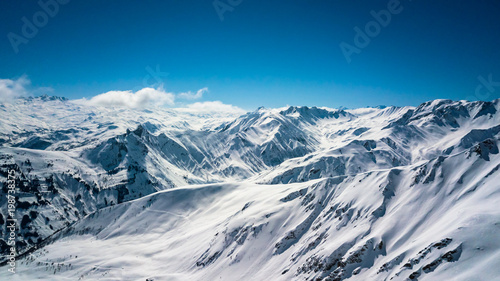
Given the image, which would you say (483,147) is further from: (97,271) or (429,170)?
(97,271)

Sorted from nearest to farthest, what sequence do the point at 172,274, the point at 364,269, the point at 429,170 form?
the point at 364,269, the point at 429,170, the point at 172,274

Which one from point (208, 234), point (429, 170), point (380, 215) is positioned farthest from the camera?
point (208, 234)

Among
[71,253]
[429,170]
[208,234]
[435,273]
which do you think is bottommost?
[435,273]

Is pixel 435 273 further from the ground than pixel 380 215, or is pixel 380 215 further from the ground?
pixel 380 215

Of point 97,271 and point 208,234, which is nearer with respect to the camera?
point 97,271

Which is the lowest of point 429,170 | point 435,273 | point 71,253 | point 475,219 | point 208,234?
point 435,273

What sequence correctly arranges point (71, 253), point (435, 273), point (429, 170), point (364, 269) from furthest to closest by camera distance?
point (71, 253), point (429, 170), point (364, 269), point (435, 273)

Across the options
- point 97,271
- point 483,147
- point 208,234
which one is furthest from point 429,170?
point 97,271

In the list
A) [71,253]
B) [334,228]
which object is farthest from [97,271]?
[334,228]

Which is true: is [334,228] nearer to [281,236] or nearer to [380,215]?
[380,215]
